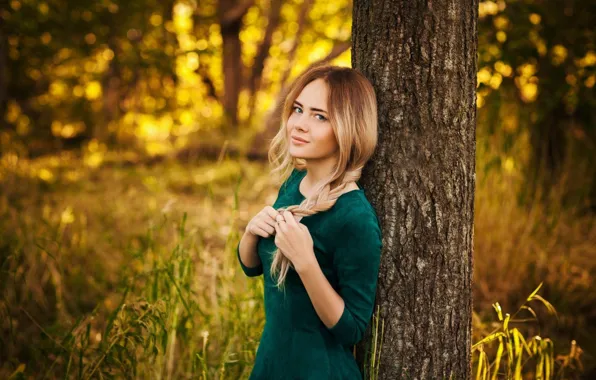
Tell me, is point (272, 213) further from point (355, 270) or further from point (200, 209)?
point (200, 209)

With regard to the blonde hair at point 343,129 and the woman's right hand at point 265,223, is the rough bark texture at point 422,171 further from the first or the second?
the woman's right hand at point 265,223

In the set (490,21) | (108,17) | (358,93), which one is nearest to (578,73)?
(490,21)

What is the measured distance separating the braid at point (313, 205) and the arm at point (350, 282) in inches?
3.5

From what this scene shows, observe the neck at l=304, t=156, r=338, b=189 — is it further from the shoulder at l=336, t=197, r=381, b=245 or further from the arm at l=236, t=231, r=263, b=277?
the arm at l=236, t=231, r=263, b=277

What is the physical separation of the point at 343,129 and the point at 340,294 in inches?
19.5

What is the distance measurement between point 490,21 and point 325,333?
340 centimetres

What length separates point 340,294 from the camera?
1.70 m

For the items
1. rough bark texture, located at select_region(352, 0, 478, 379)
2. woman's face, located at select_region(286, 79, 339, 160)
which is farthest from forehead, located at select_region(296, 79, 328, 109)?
rough bark texture, located at select_region(352, 0, 478, 379)

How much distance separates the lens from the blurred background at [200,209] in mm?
2670

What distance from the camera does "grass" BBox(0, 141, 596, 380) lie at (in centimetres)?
240

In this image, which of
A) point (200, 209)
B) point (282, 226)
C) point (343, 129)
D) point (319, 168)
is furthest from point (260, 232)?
point (200, 209)

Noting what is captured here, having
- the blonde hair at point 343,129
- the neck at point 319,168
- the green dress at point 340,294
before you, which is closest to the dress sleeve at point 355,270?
the green dress at point 340,294

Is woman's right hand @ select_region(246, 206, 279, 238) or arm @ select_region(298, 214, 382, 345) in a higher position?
woman's right hand @ select_region(246, 206, 279, 238)

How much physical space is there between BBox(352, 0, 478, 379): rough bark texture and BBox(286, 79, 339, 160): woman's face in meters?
0.28
